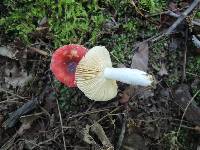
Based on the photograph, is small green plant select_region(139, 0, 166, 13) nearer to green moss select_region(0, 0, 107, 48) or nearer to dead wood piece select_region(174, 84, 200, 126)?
green moss select_region(0, 0, 107, 48)

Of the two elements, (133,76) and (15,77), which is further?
(15,77)

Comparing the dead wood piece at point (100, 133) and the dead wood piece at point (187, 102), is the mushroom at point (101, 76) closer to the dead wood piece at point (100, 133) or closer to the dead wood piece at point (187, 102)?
the dead wood piece at point (100, 133)

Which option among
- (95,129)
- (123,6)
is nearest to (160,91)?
(95,129)

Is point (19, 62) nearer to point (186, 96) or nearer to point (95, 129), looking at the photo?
A: point (95, 129)

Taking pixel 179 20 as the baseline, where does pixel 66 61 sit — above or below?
below

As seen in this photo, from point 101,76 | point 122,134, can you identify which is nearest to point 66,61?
point 101,76

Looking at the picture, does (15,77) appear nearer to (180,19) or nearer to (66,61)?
(66,61)

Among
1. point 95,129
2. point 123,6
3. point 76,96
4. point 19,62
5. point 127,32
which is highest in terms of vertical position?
point 123,6

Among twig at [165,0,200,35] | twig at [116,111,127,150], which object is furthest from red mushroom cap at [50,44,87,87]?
twig at [165,0,200,35]
